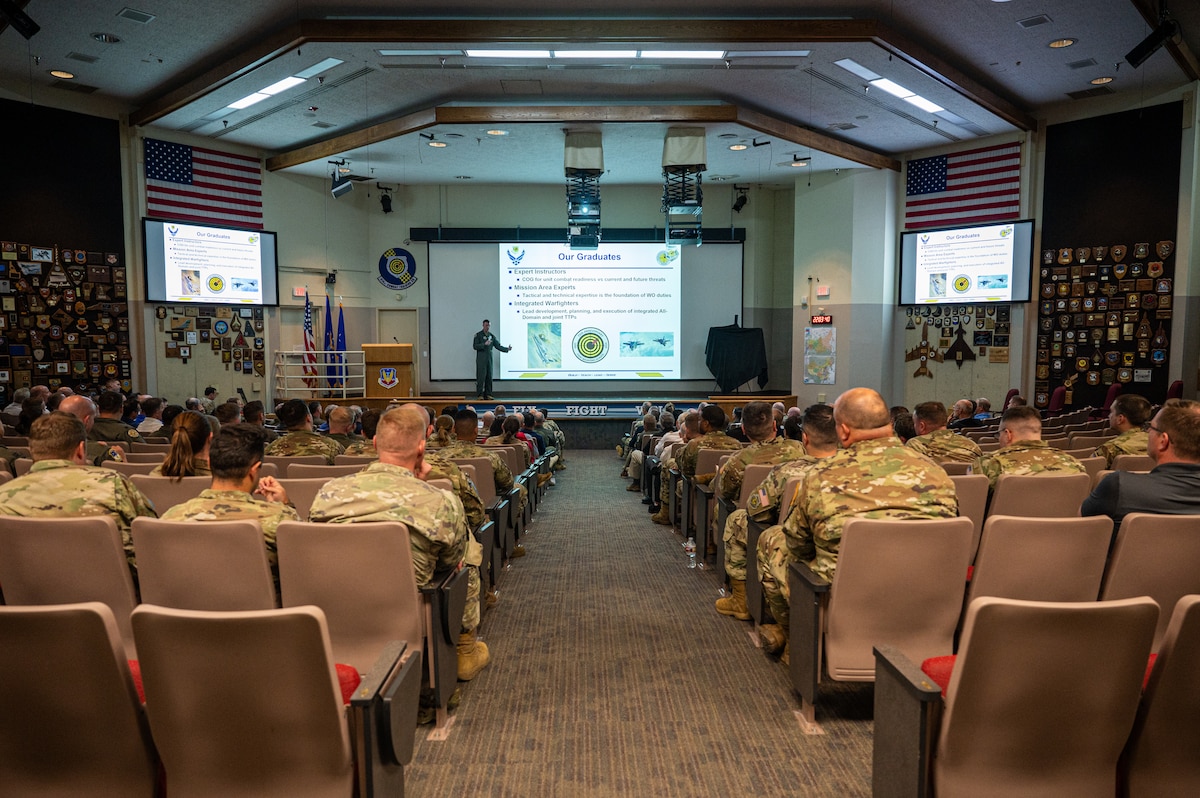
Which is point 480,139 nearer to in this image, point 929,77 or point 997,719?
point 929,77

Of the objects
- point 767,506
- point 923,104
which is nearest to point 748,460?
point 767,506

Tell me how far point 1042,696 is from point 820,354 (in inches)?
496

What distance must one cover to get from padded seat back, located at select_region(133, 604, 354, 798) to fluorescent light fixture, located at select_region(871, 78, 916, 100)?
390 inches

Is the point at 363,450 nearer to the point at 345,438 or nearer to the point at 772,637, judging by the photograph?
the point at 345,438

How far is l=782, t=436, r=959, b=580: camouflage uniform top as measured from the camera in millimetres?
2615

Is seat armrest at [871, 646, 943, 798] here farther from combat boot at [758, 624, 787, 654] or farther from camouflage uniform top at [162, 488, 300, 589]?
camouflage uniform top at [162, 488, 300, 589]

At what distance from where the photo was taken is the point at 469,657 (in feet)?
10.5

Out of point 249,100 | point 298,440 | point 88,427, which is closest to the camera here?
point 88,427

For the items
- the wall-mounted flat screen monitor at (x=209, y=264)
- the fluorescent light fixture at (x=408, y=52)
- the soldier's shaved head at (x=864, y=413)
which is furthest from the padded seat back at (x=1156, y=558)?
the wall-mounted flat screen monitor at (x=209, y=264)

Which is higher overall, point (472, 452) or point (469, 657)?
point (472, 452)

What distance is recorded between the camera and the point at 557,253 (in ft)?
49.5

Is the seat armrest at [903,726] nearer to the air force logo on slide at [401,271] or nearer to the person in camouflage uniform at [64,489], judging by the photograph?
the person in camouflage uniform at [64,489]

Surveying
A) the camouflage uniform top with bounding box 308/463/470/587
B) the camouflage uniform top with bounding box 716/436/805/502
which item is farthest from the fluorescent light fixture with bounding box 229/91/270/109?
the camouflage uniform top with bounding box 308/463/470/587

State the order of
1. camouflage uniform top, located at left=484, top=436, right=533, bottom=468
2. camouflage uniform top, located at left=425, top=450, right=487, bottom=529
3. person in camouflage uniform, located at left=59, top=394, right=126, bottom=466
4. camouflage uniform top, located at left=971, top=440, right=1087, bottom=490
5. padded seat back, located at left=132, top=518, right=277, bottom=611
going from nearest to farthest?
padded seat back, located at left=132, top=518, right=277, bottom=611
camouflage uniform top, located at left=425, top=450, right=487, bottom=529
camouflage uniform top, located at left=971, top=440, right=1087, bottom=490
person in camouflage uniform, located at left=59, top=394, right=126, bottom=466
camouflage uniform top, located at left=484, top=436, right=533, bottom=468
